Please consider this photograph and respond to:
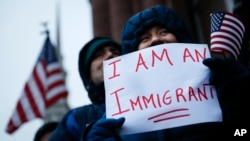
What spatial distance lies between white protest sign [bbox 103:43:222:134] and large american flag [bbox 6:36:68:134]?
4232 millimetres

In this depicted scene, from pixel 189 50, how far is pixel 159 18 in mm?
500

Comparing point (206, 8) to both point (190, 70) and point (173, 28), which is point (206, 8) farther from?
point (190, 70)

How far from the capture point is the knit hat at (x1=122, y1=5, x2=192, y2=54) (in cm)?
199

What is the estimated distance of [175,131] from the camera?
1.51 m

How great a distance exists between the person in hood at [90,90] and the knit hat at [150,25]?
560 millimetres

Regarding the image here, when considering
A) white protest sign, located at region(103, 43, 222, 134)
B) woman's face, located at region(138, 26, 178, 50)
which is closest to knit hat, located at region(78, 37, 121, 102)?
woman's face, located at region(138, 26, 178, 50)

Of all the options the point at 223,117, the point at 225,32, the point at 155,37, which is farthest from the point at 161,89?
the point at 225,32

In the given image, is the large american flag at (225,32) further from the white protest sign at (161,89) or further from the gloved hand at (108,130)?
the gloved hand at (108,130)

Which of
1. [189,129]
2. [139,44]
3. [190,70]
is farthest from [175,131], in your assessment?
[139,44]

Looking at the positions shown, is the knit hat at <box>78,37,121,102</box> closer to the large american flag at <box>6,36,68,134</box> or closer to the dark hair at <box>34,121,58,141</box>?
the dark hair at <box>34,121,58,141</box>

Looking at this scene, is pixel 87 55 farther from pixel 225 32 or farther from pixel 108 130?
pixel 108 130

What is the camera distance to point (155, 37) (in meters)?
1.90

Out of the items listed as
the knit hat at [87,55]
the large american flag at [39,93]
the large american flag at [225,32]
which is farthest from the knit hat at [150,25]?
the large american flag at [39,93]

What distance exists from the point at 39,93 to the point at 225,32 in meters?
4.53
